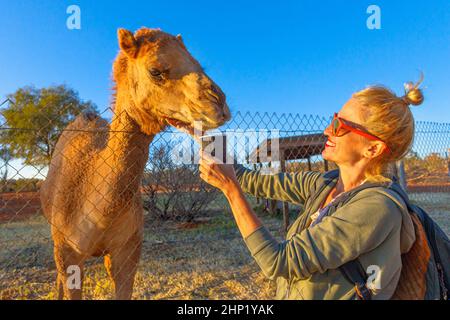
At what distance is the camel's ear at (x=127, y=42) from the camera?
277cm

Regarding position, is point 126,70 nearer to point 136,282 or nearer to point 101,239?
point 101,239

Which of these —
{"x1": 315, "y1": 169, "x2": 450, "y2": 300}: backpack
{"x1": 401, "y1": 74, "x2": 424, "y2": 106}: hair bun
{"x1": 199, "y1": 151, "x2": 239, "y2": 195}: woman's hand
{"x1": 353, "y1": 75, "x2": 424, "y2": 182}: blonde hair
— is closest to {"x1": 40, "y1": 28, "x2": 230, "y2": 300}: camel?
{"x1": 199, "y1": 151, "x2": 239, "y2": 195}: woman's hand

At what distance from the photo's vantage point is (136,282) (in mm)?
4965

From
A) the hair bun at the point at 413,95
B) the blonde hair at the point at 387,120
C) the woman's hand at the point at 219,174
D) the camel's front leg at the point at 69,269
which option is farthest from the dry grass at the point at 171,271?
the hair bun at the point at 413,95

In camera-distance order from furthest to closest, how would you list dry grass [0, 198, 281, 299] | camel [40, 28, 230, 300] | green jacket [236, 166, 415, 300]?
dry grass [0, 198, 281, 299] → camel [40, 28, 230, 300] → green jacket [236, 166, 415, 300]

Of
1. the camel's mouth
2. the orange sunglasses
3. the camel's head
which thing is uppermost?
the camel's head

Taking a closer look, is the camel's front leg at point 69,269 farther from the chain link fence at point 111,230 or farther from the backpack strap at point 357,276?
the backpack strap at point 357,276

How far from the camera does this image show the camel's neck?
2.79 m

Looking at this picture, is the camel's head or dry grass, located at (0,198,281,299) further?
dry grass, located at (0,198,281,299)

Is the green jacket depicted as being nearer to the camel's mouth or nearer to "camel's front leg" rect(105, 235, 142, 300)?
the camel's mouth

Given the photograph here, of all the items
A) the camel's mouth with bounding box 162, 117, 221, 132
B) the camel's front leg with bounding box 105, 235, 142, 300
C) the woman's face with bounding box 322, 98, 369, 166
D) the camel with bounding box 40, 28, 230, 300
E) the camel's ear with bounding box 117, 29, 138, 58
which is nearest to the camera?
the woman's face with bounding box 322, 98, 369, 166

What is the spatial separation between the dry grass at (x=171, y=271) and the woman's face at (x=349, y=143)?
329 centimetres

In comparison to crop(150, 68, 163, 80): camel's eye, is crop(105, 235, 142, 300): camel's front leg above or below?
below

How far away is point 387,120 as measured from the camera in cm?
145
